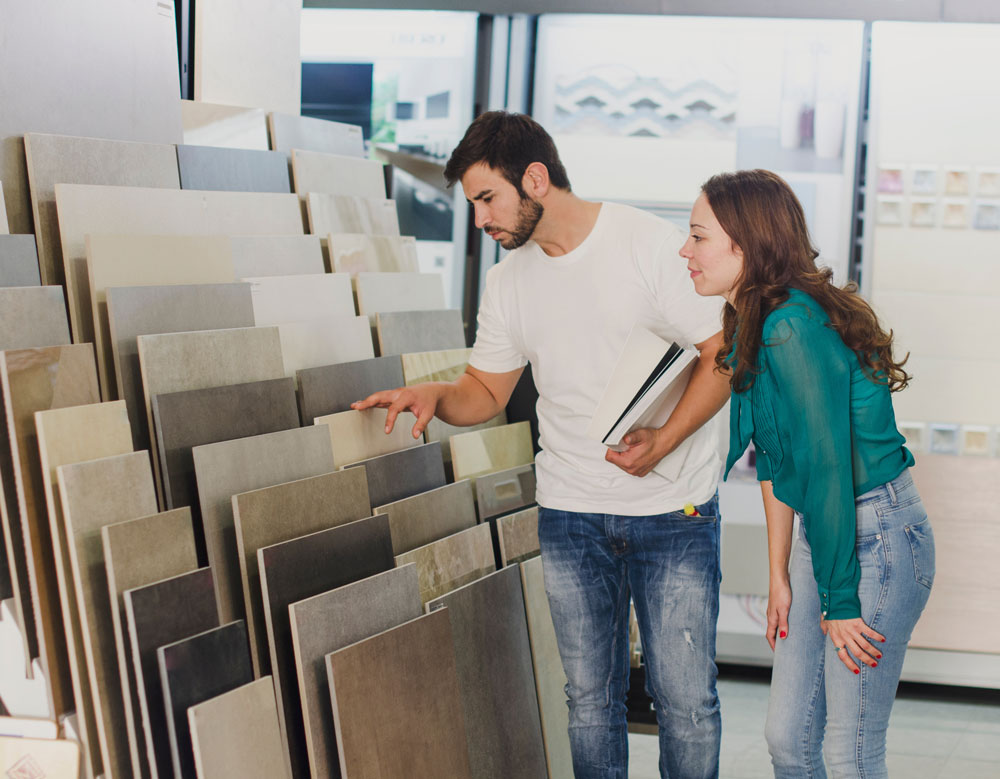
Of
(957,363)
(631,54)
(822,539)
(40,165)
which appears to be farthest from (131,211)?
(957,363)

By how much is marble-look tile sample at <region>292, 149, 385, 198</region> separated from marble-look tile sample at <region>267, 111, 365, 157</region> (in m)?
0.04

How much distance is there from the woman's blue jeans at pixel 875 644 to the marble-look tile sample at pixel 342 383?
3.31 ft

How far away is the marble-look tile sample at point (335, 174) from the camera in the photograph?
7.93 feet

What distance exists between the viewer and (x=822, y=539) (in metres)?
1.49

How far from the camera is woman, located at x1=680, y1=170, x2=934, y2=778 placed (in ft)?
4.84

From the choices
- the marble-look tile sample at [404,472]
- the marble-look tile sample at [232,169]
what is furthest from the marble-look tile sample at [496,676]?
the marble-look tile sample at [232,169]

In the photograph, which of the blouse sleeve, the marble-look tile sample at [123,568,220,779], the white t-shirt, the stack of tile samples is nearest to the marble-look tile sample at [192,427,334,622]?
the stack of tile samples

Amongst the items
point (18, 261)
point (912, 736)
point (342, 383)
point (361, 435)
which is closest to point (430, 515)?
point (361, 435)

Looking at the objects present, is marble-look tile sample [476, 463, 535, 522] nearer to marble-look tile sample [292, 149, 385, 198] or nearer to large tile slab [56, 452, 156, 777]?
marble-look tile sample [292, 149, 385, 198]

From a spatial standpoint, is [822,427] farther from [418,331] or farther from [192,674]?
[418,331]

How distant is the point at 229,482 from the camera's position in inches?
69.5

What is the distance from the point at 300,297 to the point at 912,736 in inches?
89.4

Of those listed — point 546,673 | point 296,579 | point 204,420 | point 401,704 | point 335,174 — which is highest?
point 335,174

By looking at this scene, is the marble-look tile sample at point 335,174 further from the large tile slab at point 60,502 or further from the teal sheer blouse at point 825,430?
the teal sheer blouse at point 825,430
